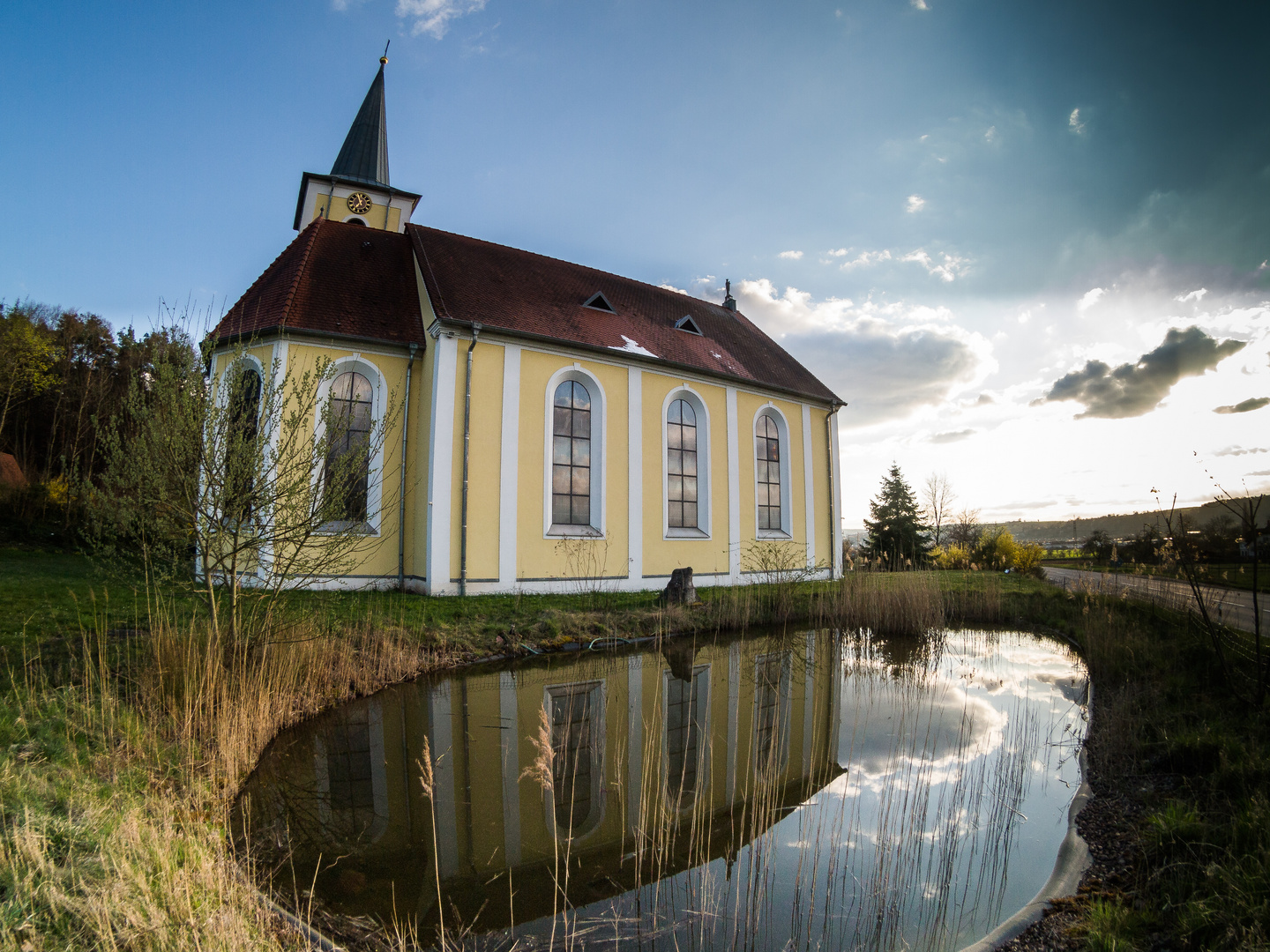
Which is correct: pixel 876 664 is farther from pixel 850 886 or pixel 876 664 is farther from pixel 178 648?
pixel 178 648

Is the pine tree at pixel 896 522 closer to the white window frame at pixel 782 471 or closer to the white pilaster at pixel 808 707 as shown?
the white window frame at pixel 782 471

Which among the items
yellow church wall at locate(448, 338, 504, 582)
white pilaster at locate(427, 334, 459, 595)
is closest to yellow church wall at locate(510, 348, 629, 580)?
yellow church wall at locate(448, 338, 504, 582)

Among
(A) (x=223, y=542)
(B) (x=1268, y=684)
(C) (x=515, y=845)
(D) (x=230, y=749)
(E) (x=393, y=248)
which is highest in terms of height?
(E) (x=393, y=248)

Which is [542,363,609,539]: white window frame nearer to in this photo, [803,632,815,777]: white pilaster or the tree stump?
the tree stump

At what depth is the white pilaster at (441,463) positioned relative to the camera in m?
11.5

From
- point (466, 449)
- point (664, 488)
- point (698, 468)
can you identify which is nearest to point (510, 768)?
point (466, 449)

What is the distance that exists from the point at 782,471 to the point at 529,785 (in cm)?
1404

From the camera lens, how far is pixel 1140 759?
14.6ft

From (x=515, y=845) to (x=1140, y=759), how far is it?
14.9 ft

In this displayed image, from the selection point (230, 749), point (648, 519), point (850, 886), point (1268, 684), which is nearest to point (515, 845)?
point (850, 886)

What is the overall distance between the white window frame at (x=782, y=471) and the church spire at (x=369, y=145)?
14.3 m

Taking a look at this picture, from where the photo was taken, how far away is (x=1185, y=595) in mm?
7141

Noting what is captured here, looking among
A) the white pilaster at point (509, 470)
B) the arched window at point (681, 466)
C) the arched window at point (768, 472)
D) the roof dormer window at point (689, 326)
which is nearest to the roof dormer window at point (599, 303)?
the roof dormer window at point (689, 326)

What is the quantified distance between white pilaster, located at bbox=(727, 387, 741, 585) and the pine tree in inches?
478
